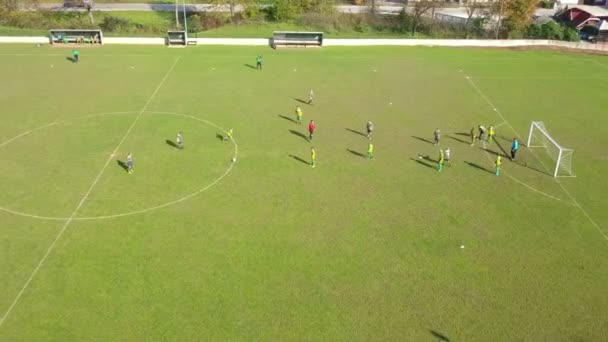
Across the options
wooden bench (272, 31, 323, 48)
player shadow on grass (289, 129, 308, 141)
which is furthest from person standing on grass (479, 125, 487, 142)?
wooden bench (272, 31, 323, 48)

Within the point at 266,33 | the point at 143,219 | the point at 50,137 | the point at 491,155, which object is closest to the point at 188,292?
the point at 143,219

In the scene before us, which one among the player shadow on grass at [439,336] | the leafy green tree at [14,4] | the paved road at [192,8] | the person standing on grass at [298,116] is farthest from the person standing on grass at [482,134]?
the leafy green tree at [14,4]

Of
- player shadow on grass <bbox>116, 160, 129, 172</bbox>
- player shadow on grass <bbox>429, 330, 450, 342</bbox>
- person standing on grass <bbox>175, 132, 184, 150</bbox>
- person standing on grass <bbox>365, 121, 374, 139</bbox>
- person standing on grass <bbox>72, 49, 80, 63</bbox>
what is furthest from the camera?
person standing on grass <bbox>72, 49, 80, 63</bbox>

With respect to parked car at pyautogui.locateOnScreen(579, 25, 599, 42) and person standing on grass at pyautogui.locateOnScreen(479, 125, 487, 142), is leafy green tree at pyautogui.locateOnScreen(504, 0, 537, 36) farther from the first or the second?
person standing on grass at pyautogui.locateOnScreen(479, 125, 487, 142)

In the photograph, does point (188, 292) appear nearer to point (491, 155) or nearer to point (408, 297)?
point (408, 297)

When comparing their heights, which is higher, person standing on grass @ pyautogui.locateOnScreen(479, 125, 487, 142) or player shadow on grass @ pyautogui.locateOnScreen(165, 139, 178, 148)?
person standing on grass @ pyautogui.locateOnScreen(479, 125, 487, 142)

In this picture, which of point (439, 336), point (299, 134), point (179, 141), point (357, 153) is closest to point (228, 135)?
point (179, 141)

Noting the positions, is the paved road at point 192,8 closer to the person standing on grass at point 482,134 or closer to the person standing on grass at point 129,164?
the person standing on grass at point 482,134
